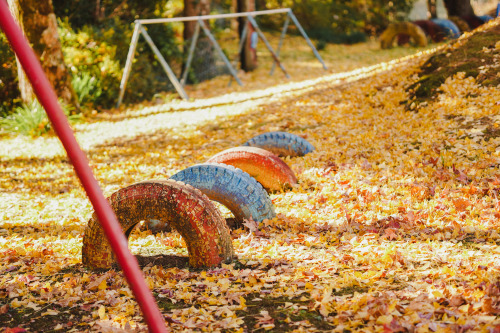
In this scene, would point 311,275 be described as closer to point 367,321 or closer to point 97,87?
point 367,321

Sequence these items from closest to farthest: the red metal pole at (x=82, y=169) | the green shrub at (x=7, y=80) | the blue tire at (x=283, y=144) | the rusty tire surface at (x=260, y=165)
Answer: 1. the red metal pole at (x=82, y=169)
2. the rusty tire surface at (x=260, y=165)
3. the blue tire at (x=283, y=144)
4. the green shrub at (x=7, y=80)

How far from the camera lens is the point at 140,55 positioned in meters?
12.6

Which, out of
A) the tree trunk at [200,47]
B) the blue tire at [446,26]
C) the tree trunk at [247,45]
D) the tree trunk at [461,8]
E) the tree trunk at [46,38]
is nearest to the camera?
the tree trunk at [46,38]

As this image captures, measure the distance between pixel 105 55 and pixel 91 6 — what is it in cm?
227

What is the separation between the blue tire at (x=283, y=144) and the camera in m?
6.87

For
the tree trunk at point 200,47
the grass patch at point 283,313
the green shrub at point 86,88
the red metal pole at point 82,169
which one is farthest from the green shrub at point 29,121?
the red metal pole at point 82,169

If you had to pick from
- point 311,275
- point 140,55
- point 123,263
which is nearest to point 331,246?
point 311,275

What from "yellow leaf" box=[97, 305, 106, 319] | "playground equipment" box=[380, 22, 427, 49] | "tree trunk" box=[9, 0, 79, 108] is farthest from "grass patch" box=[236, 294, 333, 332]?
"playground equipment" box=[380, 22, 427, 49]

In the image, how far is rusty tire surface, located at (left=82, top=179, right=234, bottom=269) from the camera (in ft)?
12.1

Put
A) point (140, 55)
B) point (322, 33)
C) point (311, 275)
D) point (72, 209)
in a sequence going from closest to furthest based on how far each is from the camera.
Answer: point (311, 275), point (72, 209), point (140, 55), point (322, 33)

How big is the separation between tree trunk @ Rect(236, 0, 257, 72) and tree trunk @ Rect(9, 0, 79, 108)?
5866 mm

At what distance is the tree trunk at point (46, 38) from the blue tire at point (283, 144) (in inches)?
205

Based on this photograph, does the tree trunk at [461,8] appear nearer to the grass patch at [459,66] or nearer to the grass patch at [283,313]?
the grass patch at [459,66]

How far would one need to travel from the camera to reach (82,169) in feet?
7.16
